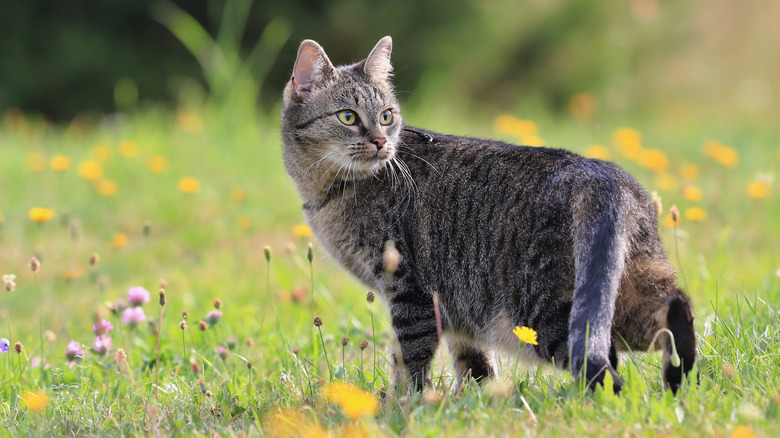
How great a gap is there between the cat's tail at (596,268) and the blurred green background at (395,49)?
20.1 ft

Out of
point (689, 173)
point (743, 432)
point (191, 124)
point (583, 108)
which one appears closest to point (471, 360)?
point (743, 432)

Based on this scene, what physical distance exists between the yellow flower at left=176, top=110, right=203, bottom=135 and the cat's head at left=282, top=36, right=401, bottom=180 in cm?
369

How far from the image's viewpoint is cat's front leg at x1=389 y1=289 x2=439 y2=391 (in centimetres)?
272

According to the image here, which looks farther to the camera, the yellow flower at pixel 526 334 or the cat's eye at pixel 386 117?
the cat's eye at pixel 386 117

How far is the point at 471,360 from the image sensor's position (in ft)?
10.1

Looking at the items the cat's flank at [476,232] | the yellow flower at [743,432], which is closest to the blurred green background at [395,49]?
the cat's flank at [476,232]

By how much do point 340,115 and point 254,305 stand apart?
4.22 ft

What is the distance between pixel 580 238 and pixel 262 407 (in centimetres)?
112

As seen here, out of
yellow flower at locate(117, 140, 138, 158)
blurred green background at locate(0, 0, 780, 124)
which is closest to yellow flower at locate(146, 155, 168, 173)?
yellow flower at locate(117, 140, 138, 158)

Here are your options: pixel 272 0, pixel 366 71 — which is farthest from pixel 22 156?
pixel 366 71

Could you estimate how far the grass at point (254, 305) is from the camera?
2.19 m

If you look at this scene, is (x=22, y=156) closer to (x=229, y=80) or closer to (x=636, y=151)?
(x=229, y=80)

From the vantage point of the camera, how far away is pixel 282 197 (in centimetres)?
563

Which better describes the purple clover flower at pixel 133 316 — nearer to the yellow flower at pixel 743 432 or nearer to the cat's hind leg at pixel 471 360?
the cat's hind leg at pixel 471 360
